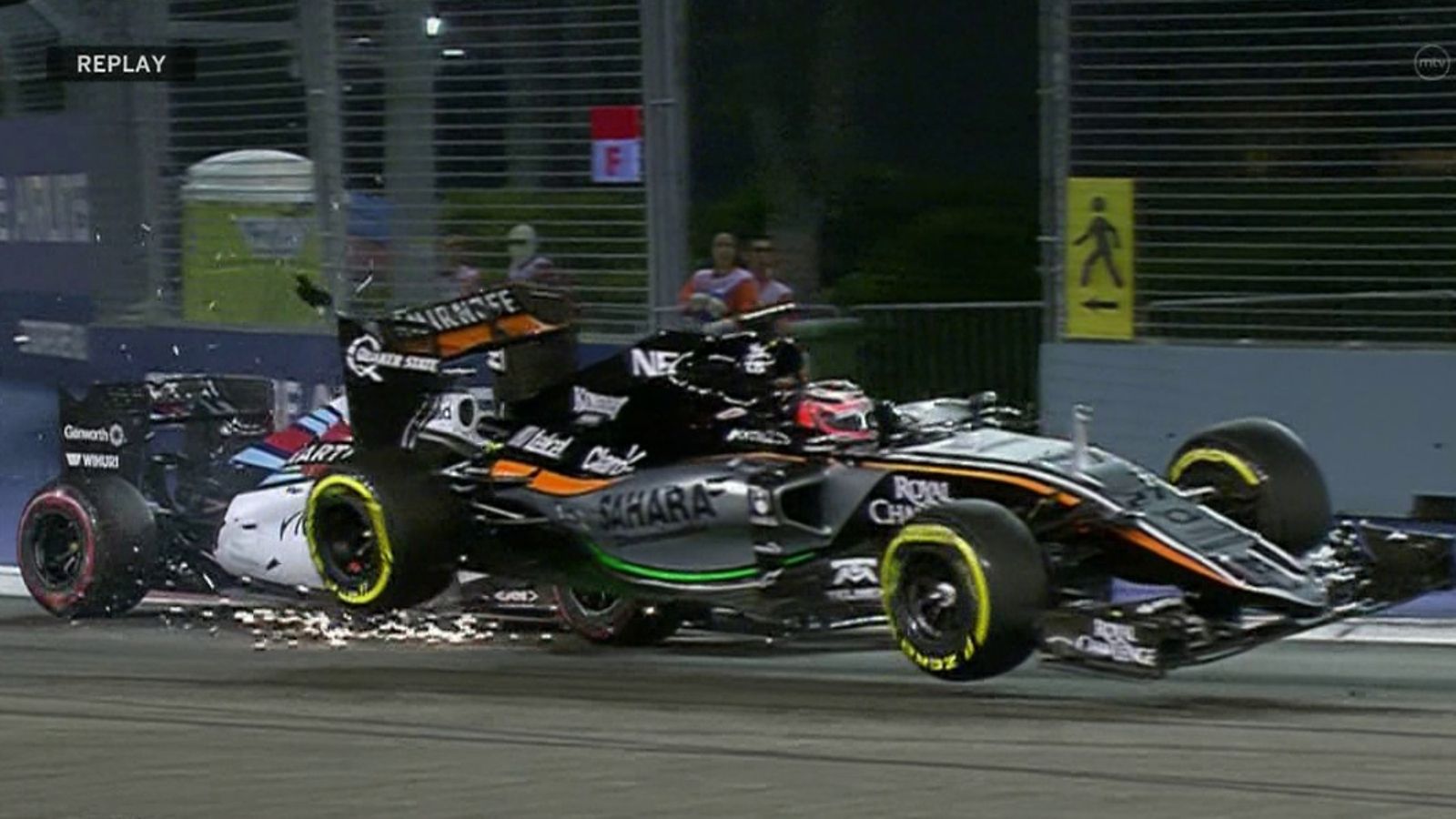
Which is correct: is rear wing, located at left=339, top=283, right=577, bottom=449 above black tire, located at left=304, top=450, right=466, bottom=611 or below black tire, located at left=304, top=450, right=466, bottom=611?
above

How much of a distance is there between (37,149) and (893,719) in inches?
422

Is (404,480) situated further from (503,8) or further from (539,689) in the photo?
(503,8)

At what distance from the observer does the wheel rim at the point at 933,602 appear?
31.6ft

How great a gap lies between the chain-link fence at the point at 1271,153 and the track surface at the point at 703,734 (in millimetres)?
3099

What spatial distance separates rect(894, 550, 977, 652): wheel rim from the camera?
9.63 meters

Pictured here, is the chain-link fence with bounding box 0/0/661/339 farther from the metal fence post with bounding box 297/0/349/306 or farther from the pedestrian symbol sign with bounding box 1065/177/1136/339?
the pedestrian symbol sign with bounding box 1065/177/1136/339

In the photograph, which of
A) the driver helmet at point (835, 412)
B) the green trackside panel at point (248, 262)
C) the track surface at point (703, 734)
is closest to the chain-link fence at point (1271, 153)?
the driver helmet at point (835, 412)

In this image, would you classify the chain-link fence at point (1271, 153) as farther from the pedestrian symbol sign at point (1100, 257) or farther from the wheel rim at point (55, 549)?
the wheel rim at point (55, 549)

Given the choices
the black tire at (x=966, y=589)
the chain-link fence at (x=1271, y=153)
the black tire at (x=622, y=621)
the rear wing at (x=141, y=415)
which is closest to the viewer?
the black tire at (x=966, y=589)

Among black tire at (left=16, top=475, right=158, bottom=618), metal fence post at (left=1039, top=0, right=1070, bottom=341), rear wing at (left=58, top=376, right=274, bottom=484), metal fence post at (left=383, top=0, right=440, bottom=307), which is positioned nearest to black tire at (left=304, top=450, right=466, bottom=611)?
black tire at (left=16, top=475, right=158, bottom=618)

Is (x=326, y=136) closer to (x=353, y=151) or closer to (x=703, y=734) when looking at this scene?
(x=353, y=151)

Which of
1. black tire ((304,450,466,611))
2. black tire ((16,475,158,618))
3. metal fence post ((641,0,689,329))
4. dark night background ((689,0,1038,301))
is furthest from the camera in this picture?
dark night background ((689,0,1038,301))

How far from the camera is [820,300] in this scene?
57.7ft

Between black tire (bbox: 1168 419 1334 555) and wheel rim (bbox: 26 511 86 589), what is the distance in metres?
5.37
